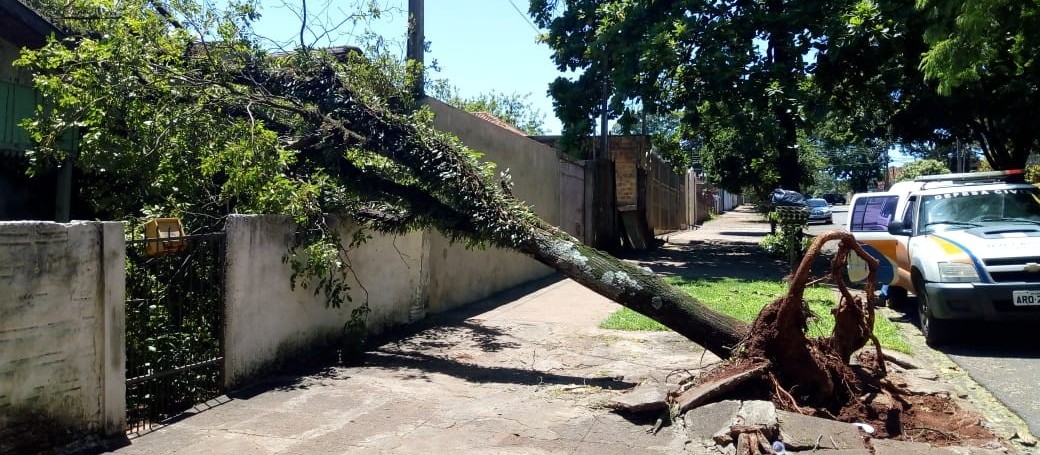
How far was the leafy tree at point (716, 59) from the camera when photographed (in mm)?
16734

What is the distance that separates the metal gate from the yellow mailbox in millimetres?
14

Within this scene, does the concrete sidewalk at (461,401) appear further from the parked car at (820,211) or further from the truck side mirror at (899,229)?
the parked car at (820,211)

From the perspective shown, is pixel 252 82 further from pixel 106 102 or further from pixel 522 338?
pixel 522 338

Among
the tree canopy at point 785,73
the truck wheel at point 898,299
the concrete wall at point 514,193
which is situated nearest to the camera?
the truck wheel at point 898,299

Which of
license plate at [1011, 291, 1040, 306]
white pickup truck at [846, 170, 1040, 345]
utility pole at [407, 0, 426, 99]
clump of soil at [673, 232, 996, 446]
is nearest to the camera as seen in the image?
clump of soil at [673, 232, 996, 446]

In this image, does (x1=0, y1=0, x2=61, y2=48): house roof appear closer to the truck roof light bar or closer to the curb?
the curb

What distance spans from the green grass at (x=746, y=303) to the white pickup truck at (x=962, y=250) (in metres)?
0.53

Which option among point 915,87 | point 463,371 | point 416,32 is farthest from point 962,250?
point 915,87

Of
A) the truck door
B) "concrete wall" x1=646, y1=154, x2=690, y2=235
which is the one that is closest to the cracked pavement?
the truck door

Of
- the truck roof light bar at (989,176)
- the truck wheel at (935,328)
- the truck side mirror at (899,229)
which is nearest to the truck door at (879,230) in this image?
the truck side mirror at (899,229)

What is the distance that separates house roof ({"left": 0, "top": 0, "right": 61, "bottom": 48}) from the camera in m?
8.43

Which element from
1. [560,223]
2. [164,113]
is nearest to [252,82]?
[164,113]

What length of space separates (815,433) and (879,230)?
285 inches

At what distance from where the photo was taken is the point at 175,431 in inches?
225
